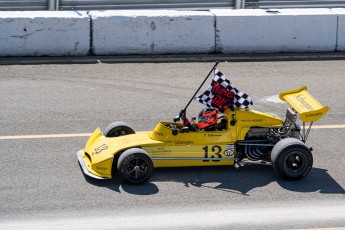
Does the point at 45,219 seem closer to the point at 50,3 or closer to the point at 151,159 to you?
the point at 151,159

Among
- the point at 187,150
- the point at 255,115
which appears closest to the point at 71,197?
the point at 187,150

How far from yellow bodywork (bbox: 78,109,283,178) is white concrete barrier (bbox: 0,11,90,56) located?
5.56 metres

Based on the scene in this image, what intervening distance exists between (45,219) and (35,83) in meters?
5.53

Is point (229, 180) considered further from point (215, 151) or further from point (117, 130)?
point (117, 130)

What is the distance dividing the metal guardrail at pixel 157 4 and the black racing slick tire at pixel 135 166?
7601 millimetres

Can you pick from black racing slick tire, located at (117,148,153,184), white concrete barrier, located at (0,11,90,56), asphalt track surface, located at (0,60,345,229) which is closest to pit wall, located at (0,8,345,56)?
white concrete barrier, located at (0,11,90,56)

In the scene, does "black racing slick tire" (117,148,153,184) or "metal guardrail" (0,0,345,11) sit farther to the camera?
"metal guardrail" (0,0,345,11)

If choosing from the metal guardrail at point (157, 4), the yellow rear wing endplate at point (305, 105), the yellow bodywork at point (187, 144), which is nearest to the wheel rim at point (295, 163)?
the yellow rear wing endplate at point (305, 105)

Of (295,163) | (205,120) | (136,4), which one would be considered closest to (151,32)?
(136,4)

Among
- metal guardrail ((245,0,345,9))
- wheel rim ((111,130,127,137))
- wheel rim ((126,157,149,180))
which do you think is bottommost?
wheel rim ((126,157,149,180))

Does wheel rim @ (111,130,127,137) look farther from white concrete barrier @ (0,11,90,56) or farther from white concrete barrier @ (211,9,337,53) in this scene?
white concrete barrier @ (211,9,337,53)

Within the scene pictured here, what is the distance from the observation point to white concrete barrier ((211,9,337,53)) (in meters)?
Answer: 16.4

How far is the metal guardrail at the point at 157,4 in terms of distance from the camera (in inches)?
671

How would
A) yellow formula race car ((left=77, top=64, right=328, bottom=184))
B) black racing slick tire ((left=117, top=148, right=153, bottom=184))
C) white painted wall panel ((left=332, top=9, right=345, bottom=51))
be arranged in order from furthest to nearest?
white painted wall panel ((left=332, top=9, right=345, bottom=51)) → yellow formula race car ((left=77, top=64, right=328, bottom=184)) → black racing slick tire ((left=117, top=148, right=153, bottom=184))
